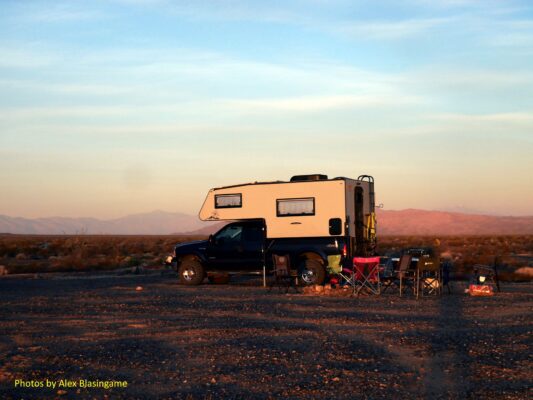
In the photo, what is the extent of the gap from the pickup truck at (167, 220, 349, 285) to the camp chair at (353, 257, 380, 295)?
60.4 inches

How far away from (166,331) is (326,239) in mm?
8633

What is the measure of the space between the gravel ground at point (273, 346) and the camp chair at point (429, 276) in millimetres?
597

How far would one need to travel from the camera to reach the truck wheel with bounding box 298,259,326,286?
64.1ft

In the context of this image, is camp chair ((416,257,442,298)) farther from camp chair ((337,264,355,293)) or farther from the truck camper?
the truck camper

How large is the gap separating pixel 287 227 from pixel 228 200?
193 cm

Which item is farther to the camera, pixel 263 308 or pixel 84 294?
pixel 84 294

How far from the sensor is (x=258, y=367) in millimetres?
8758

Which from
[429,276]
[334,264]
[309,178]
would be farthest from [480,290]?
[309,178]

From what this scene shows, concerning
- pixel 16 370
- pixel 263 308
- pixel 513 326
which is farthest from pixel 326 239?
pixel 16 370

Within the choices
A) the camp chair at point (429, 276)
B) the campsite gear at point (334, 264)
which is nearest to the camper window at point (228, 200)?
the campsite gear at point (334, 264)

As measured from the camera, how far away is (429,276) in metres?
18.1

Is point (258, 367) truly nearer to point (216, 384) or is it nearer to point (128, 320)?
point (216, 384)

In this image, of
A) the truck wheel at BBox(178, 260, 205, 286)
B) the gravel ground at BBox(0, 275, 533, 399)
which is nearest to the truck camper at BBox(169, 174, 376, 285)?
the truck wheel at BBox(178, 260, 205, 286)

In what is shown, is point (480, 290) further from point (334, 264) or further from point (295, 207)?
point (295, 207)
